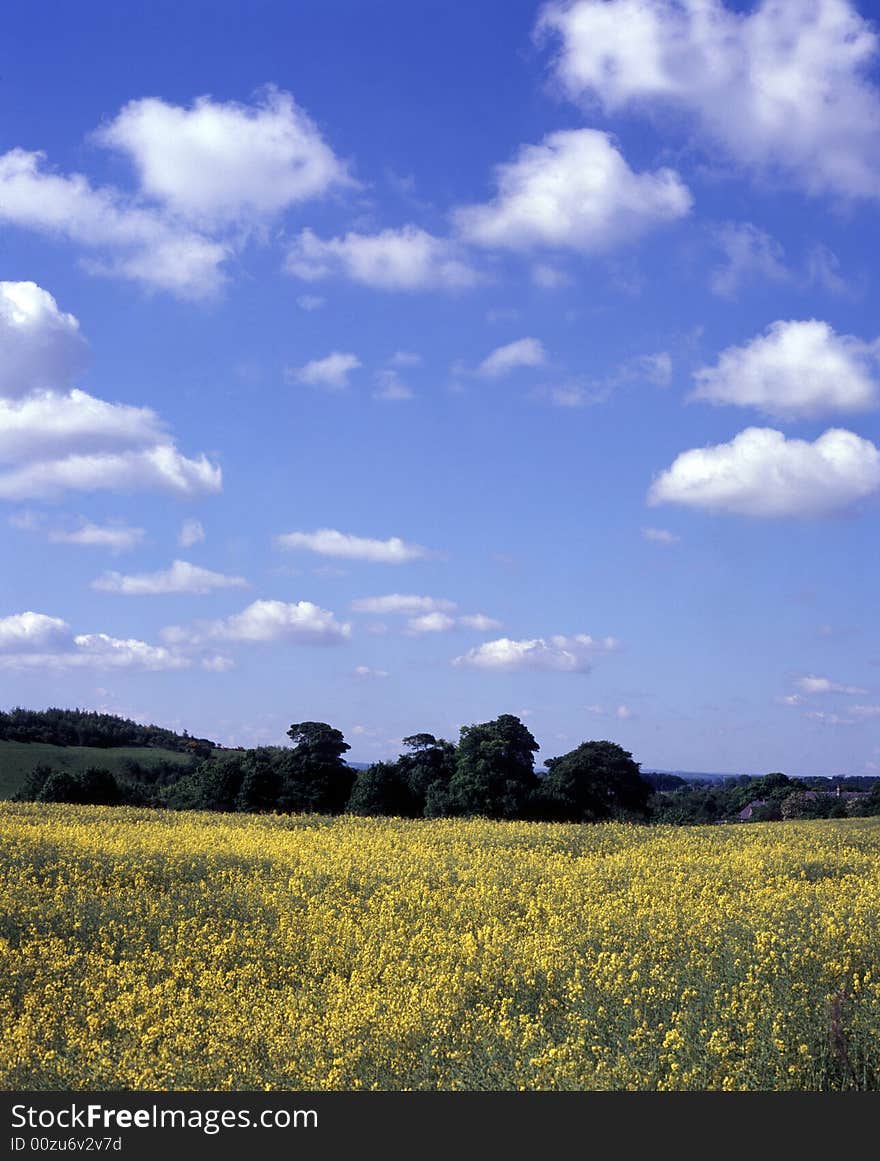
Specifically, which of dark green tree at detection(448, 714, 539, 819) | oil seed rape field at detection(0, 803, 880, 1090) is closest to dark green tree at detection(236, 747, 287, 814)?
dark green tree at detection(448, 714, 539, 819)

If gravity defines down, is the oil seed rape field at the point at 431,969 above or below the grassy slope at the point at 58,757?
above

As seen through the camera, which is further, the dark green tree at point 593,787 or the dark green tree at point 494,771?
the dark green tree at point 593,787

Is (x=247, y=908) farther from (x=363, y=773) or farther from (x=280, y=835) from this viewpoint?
(x=363, y=773)

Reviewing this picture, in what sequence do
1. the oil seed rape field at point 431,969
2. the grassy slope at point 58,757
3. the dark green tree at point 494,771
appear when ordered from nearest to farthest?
1. the oil seed rape field at point 431,969
2. the dark green tree at point 494,771
3. the grassy slope at point 58,757

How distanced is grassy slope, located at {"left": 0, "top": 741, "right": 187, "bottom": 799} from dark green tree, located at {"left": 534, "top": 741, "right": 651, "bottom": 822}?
48.9 metres

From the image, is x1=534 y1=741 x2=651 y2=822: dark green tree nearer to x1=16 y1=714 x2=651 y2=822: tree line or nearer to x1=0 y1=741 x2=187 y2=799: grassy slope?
x1=16 y1=714 x2=651 y2=822: tree line

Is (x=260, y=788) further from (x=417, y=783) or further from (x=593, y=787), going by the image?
(x=593, y=787)

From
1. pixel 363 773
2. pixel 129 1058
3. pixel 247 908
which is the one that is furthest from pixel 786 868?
pixel 363 773

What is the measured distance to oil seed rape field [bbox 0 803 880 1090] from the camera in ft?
29.4

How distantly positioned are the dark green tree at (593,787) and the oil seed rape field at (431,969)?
32.8 m

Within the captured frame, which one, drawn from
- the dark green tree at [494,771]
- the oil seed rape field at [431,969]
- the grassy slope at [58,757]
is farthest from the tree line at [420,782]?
the oil seed rape field at [431,969]

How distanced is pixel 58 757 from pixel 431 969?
→ 92970mm

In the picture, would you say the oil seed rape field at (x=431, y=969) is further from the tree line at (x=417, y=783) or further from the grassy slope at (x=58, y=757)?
the grassy slope at (x=58, y=757)

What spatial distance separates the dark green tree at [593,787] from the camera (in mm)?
52500
